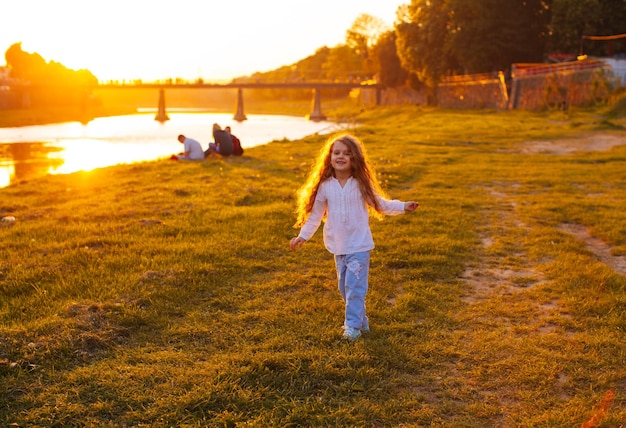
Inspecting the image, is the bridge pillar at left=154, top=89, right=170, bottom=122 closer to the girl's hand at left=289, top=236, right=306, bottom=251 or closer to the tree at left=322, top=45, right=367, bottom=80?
the tree at left=322, top=45, right=367, bottom=80

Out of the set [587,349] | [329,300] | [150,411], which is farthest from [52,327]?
[587,349]

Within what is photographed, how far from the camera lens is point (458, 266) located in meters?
6.68

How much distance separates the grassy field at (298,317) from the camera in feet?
12.2

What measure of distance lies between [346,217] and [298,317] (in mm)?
1004

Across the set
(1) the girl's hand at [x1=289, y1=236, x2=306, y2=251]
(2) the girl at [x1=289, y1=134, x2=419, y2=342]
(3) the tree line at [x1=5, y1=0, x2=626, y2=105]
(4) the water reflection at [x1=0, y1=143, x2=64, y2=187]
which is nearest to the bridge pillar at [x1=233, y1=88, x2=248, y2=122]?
(3) the tree line at [x1=5, y1=0, x2=626, y2=105]

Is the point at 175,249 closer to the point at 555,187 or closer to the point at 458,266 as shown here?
the point at 458,266

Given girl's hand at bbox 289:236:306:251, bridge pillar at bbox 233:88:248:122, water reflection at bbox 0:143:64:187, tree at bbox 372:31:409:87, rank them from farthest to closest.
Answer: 1. bridge pillar at bbox 233:88:248:122
2. tree at bbox 372:31:409:87
3. water reflection at bbox 0:143:64:187
4. girl's hand at bbox 289:236:306:251

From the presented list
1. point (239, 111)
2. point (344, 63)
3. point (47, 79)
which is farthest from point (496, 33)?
point (47, 79)

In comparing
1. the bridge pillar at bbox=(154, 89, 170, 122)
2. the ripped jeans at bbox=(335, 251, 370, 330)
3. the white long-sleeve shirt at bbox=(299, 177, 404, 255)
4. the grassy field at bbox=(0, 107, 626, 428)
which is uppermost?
the bridge pillar at bbox=(154, 89, 170, 122)

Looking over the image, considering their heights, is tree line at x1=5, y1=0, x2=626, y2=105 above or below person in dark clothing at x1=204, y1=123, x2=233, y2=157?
above

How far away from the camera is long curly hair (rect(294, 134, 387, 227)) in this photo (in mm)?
4852

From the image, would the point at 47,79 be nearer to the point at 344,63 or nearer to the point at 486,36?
the point at 344,63

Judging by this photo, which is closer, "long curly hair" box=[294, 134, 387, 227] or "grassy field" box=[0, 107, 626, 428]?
"grassy field" box=[0, 107, 626, 428]

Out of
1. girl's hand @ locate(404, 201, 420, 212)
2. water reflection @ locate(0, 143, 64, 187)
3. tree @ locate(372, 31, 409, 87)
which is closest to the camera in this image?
girl's hand @ locate(404, 201, 420, 212)
